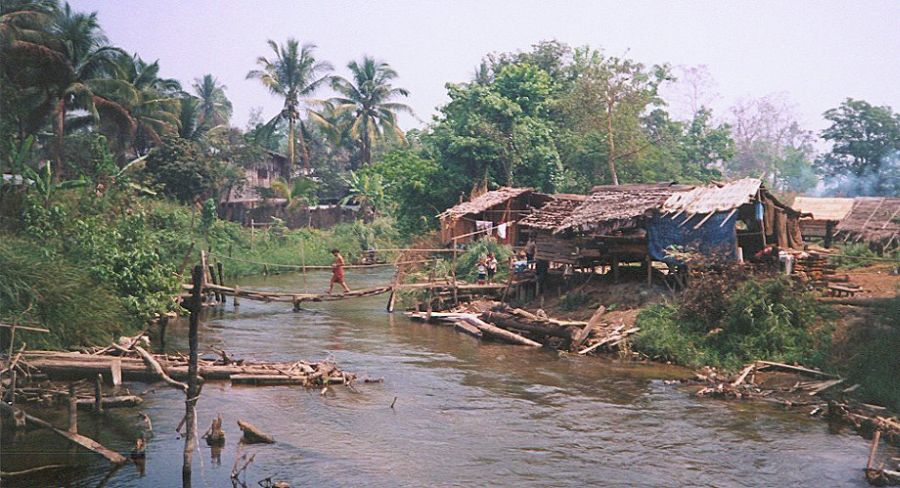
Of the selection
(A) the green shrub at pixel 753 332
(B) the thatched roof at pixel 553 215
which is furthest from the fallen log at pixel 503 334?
(B) the thatched roof at pixel 553 215

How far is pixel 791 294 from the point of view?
14.8 m

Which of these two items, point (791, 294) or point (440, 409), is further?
point (791, 294)

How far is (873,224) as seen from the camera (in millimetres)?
23188

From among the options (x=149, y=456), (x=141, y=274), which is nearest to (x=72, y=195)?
(x=141, y=274)

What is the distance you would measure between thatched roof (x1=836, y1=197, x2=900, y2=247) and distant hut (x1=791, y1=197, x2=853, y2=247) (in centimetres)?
22

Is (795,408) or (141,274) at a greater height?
(141,274)

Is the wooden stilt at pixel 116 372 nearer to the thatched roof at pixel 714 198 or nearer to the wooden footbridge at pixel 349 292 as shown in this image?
the wooden footbridge at pixel 349 292

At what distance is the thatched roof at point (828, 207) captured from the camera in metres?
24.8

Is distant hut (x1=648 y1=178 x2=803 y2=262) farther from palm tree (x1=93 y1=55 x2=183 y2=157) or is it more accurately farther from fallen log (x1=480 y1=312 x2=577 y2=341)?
palm tree (x1=93 y1=55 x2=183 y2=157)

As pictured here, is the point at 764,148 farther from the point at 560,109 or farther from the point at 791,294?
the point at 791,294

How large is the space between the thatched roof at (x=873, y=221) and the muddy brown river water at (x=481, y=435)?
10.9 metres

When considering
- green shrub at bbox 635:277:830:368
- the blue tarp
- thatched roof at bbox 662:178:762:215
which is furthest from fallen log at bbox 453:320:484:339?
thatched roof at bbox 662:178:762:215

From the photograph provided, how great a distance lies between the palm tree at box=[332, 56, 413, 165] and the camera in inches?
1652

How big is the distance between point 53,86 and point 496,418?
19272 mm
